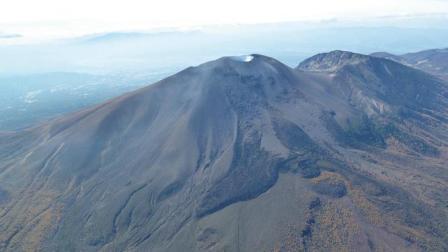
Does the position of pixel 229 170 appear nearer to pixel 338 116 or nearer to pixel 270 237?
pixel 270 237

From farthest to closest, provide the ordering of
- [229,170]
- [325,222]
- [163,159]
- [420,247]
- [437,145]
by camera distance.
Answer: [437,145] → [163,159] → [229,170] → [325,222] → [420,247]

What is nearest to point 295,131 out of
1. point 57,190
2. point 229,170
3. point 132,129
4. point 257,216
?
point 229,170

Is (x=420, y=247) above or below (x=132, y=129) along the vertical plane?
below

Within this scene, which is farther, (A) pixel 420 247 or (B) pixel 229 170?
(B) pixel 229 170

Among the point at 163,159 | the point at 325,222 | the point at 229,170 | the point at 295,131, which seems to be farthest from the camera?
the point at 295,131

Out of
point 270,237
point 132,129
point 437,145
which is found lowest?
point 437,145

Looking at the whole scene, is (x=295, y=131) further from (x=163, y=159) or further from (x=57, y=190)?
(x=57, y=190)

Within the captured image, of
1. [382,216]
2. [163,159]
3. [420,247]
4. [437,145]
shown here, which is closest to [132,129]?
[163,159]
